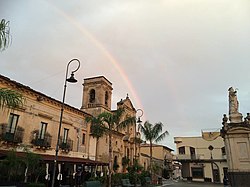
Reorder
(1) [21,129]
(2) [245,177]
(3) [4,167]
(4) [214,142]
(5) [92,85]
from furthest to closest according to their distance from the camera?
(4) [214,142] < (5) [92,85] < (1) [21,129] < (2) [245,177] < (3) [4,167]

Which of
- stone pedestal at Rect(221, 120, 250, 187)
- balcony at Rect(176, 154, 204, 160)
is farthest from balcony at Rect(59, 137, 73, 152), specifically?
balcony at Rect(176, 154, 204, 160)

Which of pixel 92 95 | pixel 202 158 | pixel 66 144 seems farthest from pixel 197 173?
pixel 66 144

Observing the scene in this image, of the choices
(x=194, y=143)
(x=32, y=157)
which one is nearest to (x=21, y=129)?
(x=32, y=157)

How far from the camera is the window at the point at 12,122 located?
17.6m

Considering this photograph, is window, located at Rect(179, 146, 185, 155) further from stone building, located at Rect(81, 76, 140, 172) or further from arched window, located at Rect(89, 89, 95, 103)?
arched window, located at Rect(89, 89, 95, 103)

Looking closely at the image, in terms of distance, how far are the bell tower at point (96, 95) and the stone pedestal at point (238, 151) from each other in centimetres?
2186

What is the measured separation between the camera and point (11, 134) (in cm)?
1739

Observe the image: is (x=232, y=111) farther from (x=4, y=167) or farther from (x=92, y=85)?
(x=92, y=85)

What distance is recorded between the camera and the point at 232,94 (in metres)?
19.6

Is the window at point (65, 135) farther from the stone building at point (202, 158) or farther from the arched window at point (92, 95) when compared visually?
the stone building at point (202, 158)

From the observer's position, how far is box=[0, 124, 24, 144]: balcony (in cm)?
1680

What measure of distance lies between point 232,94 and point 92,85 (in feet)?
78.4

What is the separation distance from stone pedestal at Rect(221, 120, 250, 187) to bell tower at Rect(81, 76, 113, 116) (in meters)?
21.9

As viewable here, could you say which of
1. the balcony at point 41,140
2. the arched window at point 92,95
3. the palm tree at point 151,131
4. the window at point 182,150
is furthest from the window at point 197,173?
the balcony at point 41,140
